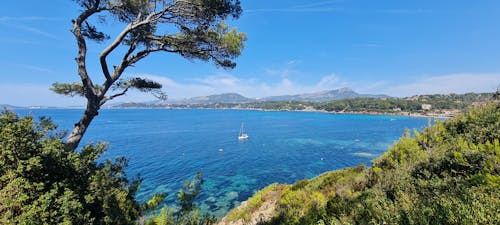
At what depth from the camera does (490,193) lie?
12.6 ft

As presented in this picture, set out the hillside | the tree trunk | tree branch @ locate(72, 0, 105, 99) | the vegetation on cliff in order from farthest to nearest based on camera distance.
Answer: the tree trunk
tree branch @ locate(72, 0, 105, 99)
the vegetation on cliff
the hillside

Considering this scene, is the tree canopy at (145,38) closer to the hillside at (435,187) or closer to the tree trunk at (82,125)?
the tree trunk at (82,125)

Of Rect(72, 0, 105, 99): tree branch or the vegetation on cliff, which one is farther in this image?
Rect(72, 0, 105, 99): tree branch

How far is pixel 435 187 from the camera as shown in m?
4.75

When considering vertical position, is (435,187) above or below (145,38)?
below

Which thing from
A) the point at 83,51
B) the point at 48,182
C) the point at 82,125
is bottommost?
the point at 48,182

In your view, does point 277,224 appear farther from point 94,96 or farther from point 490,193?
point 94,96

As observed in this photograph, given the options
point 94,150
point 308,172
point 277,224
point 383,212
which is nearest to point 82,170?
point 94,150

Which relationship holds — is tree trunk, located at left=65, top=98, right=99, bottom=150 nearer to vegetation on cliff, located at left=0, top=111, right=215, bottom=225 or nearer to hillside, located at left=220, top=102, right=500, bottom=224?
vegetation on cliff, located at left=0, top=111, right=215, bottom=225

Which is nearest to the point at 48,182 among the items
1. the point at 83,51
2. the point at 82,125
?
the point at 82,125

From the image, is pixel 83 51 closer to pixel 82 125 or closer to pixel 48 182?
pixel 82 125

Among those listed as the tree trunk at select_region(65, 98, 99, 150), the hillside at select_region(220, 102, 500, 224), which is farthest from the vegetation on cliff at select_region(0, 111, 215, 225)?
the hillside at select_region(220, 102, 500, 224)

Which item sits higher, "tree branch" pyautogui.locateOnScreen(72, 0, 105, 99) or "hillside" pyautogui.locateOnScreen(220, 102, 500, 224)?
"tree branch" pyautogui.locateOnScreen(72, 0, 105, 99)

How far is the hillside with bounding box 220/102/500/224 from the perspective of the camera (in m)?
3.30
